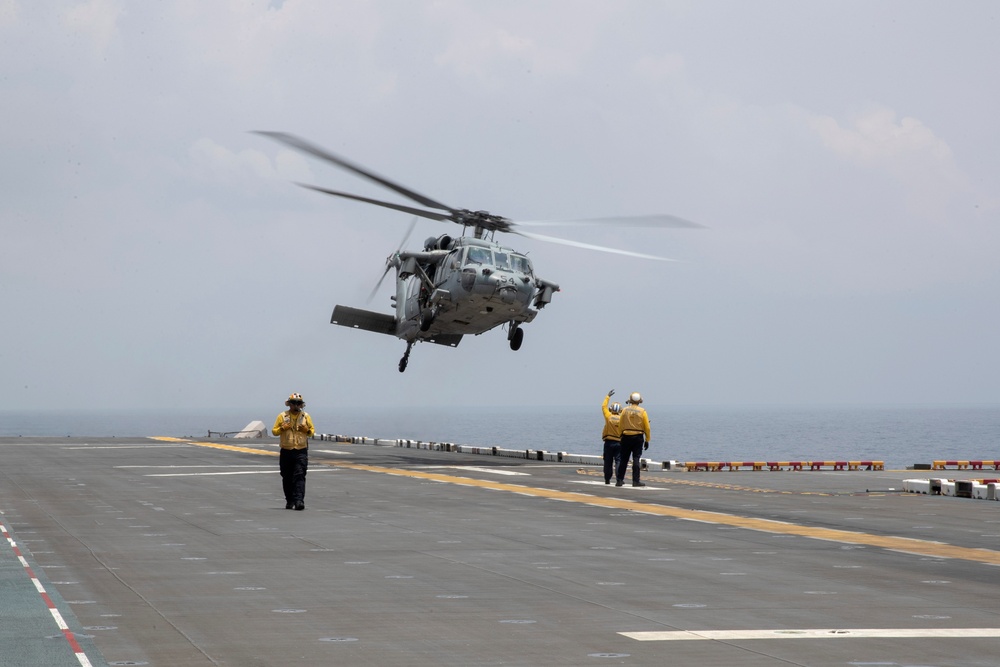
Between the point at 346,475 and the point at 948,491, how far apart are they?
15.2 meters

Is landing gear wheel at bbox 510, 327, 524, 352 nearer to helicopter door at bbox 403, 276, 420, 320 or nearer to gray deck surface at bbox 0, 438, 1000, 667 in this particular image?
helicopter door at bbox 403, 276, 420, 320

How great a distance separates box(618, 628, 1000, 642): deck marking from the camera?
10219 millimetres

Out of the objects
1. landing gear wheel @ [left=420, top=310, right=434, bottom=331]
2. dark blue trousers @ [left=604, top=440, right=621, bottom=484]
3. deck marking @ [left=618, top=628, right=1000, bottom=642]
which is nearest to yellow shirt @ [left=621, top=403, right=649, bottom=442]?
dark blue trousers @ [left=604, top=440, right=621, bottom=484]

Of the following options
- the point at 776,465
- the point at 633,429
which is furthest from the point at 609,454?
the point at 776,465

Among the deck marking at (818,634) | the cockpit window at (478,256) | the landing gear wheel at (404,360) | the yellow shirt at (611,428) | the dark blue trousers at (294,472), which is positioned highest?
the cockpit window at (478,256)

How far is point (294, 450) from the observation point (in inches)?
866

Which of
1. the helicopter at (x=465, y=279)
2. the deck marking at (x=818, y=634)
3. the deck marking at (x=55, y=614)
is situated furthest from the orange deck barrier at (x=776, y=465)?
the deck marking at (x=818, y=634)

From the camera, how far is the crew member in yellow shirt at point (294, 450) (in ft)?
72.3

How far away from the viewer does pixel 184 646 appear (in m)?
9.78

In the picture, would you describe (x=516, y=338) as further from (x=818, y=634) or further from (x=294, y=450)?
(x=818, y=634)

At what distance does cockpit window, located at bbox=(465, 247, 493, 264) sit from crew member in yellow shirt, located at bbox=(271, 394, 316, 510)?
16841mm

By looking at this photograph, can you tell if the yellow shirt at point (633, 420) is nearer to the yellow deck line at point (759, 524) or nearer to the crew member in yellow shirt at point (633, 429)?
the crew member in yellow shirt at point (633, 429)

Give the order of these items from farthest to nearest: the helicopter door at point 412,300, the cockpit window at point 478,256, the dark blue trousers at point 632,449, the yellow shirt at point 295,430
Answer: the helicopter door at point 412,300 < the cockpit window at point 478,256 < the dark blue trousers at point 632,449 < the yellow shirt at point 295,430

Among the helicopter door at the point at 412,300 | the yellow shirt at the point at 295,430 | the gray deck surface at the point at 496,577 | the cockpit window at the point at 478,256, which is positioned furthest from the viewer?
the helicopter door at the point at 412,300
